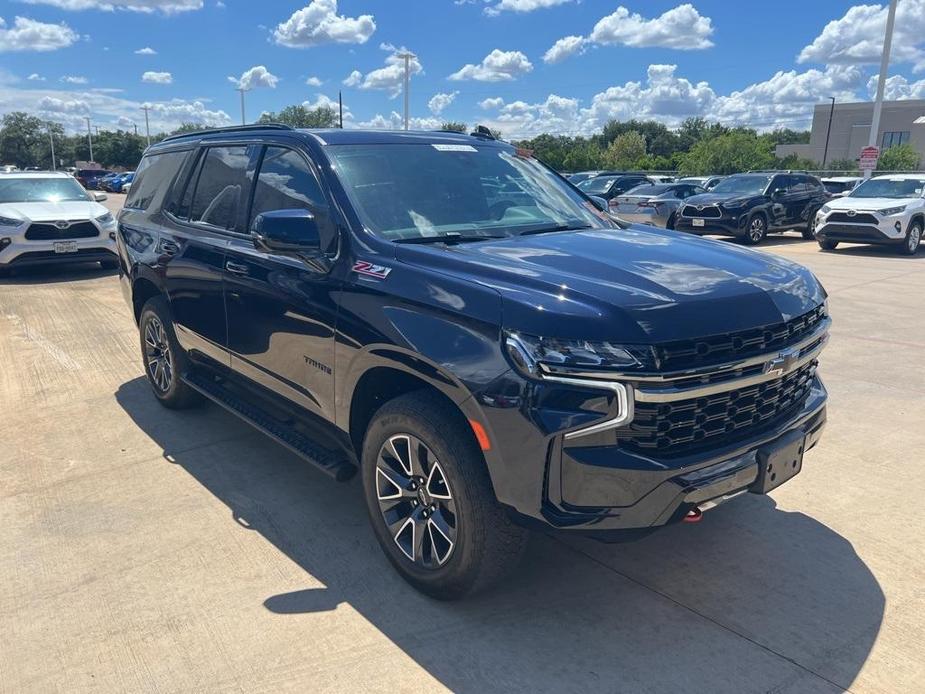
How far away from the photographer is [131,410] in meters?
5.62

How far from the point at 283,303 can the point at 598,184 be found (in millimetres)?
20773

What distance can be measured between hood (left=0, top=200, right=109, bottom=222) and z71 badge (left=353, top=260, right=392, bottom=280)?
10.1 metres

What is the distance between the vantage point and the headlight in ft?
8.39

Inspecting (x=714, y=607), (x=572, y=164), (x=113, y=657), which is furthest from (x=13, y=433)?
(x=572, y=164)

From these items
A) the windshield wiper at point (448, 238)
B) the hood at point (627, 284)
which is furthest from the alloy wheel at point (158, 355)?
the hood at point (627, 284)

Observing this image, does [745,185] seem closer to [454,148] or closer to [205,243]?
[454,148]

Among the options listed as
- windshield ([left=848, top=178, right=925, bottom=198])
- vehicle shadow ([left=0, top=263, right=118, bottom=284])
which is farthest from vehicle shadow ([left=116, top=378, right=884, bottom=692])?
windshield ([left=848, top=178, right=925, bottom=198])

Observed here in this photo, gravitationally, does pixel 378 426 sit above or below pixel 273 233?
below

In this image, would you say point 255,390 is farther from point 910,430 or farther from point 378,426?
point 910,430

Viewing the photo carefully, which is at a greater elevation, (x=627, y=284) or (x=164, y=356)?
(x=627, y=284)

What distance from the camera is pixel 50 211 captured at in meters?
11.8

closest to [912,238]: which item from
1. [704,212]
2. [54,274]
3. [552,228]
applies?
[704,212]

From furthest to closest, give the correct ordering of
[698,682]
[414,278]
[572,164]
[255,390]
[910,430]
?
1. [572,164]
2. [910,430]
3. [255,390]
4. [414,278]
5. [698,682]

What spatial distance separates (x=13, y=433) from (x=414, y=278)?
370cm
